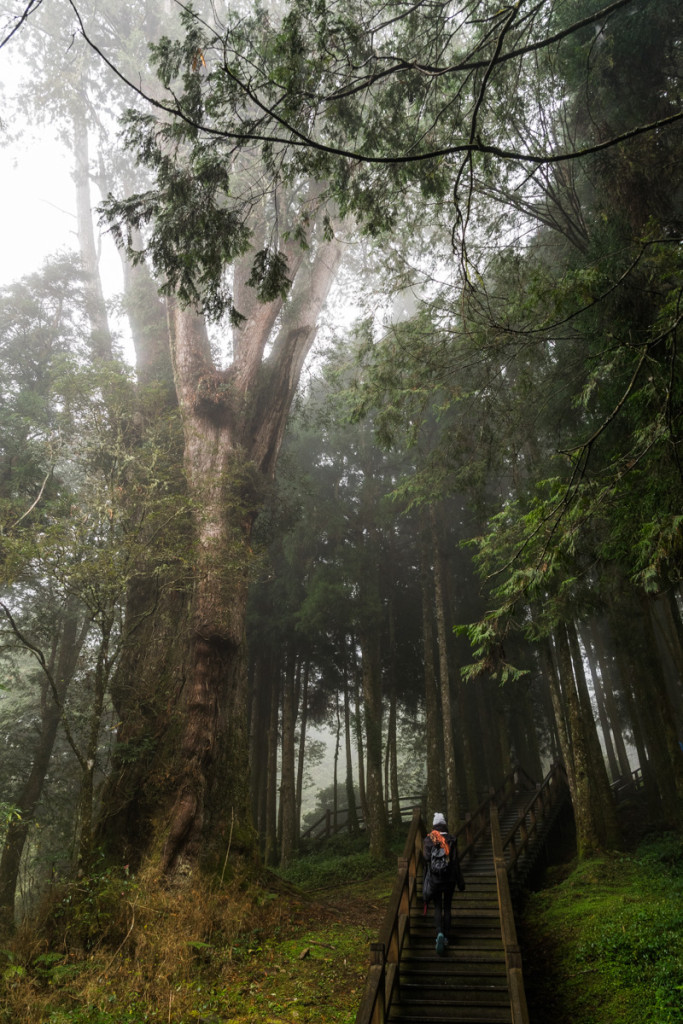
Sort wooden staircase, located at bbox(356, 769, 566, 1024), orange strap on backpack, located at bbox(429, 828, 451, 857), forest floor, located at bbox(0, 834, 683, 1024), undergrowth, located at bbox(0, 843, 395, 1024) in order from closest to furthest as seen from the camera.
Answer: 1. wooden staircase, located at bbox(356, 769, 566, 1024)
2. forest floor, located at bbox(0, 834, 683, 1024)
3. undergrowth, located at bbox(0, 843, 395, 1024)
4. orange strap on backpack, located at bbox(429, 828, 451, 857)

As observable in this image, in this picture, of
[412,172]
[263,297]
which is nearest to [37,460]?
[263,297]

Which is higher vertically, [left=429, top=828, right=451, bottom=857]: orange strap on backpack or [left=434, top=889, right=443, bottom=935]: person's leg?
[left=429, top=828, right=451, bottom=857]: orange strap on backpack

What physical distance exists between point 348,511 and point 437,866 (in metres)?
12.7

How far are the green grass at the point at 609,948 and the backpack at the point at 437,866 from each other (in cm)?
131

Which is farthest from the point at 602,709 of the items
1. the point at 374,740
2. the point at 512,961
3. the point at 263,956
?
the point at 512,961

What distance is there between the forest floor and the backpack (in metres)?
1.28

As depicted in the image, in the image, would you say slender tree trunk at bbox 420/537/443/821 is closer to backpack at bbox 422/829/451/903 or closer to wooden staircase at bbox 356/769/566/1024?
wooden staircase at bbox 356/769/566/1024

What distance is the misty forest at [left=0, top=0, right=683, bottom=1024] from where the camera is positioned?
5.52m

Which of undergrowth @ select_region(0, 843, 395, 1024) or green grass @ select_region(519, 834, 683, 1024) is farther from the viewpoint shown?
undergrowth @ select_region(0, 843, 395, 1024)

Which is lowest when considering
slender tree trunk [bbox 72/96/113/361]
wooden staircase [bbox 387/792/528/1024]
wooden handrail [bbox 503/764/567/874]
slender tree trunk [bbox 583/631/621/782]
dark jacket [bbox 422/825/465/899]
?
wooden staircase [bbox 387/792/528/1024]

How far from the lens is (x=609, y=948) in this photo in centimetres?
618

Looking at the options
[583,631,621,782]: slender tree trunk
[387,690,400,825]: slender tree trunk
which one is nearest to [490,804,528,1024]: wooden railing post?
[387,690,400,825]: slender tree trunk

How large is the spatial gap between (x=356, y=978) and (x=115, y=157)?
2651cm

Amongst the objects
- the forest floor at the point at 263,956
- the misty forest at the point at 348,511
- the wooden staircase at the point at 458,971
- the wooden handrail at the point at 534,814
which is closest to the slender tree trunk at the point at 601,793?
the misty forest at the point at 348,511
